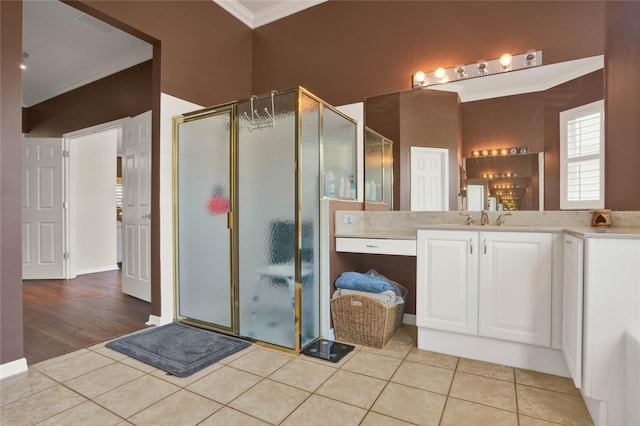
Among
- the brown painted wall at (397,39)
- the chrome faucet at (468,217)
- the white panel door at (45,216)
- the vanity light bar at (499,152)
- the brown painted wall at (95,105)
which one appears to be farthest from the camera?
the white panel door at (45,216)

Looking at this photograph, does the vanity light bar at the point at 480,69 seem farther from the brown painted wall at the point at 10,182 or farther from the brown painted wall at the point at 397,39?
the brown painted wall at the point at 10,182

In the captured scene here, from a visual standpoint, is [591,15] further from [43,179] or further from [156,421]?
[43,179]

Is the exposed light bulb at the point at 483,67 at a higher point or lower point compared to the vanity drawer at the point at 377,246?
higher

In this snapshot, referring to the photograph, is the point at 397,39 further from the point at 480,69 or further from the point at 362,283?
the point at 362,283

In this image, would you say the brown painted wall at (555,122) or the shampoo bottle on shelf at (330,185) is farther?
the shampoo bottle on shelf at (330,185)

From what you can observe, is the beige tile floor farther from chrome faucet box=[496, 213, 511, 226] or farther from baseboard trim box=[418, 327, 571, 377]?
chrome faucet box=[496, 213, 511, 226]

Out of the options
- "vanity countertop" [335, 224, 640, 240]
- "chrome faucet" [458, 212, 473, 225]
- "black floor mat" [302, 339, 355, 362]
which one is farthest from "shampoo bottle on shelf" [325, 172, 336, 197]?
"black floor mat" [302, 339, 355, 362]

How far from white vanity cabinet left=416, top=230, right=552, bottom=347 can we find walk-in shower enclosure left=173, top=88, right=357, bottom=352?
0.81 meters

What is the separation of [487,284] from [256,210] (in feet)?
5.49

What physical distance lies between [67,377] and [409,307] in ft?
8.13

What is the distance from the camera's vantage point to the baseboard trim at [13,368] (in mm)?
1923

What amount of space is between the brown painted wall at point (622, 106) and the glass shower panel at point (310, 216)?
76.7 inches

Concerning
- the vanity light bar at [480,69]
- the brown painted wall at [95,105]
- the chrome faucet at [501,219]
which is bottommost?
the chrome faucet at [501,219]

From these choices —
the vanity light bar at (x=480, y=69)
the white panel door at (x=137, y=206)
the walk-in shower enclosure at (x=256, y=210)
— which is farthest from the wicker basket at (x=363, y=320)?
the white panel door at (x=137, y=206)
